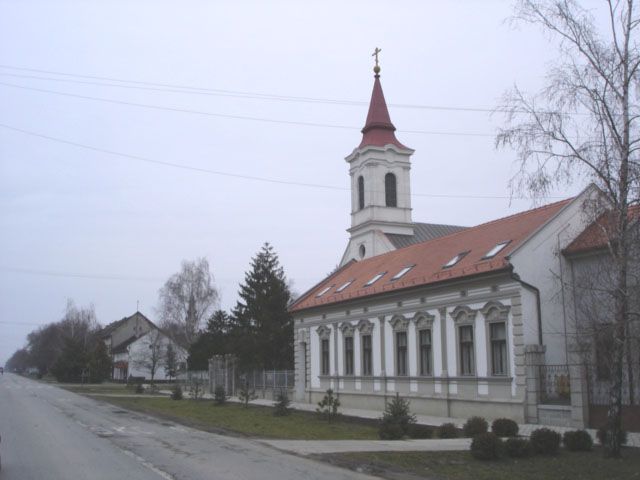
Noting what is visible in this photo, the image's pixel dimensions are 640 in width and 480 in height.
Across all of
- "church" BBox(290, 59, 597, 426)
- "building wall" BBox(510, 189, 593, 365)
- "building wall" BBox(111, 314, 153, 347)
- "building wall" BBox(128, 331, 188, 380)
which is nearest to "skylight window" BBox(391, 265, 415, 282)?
"church" BBox(290, 59, 597, 426)

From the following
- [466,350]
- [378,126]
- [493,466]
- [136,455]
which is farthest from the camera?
[378,126]

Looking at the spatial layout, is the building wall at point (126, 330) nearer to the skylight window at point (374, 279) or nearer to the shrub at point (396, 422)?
the skylight window at point (374, 279)

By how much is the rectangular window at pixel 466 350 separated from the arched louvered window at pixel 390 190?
26.8 m

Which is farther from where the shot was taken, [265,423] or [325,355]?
[325,355]

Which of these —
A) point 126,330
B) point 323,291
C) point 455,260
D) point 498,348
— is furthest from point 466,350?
point 126,330

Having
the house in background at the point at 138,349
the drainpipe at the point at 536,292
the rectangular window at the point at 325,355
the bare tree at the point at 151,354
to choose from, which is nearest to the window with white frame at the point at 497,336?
the drainpipe at the point at 536,292

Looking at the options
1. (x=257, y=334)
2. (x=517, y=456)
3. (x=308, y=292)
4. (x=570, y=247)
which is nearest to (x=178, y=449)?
(x=517, y=456)

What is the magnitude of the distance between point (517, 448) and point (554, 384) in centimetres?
753

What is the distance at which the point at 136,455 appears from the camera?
46.9 ft

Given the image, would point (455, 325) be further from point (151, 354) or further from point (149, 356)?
point (151, 354)

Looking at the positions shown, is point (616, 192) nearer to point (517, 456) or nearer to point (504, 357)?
point (517, 456)

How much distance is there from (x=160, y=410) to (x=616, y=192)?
Answer: 78.8 ft

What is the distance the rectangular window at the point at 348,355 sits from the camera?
108 ft

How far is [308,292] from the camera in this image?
134 feet
